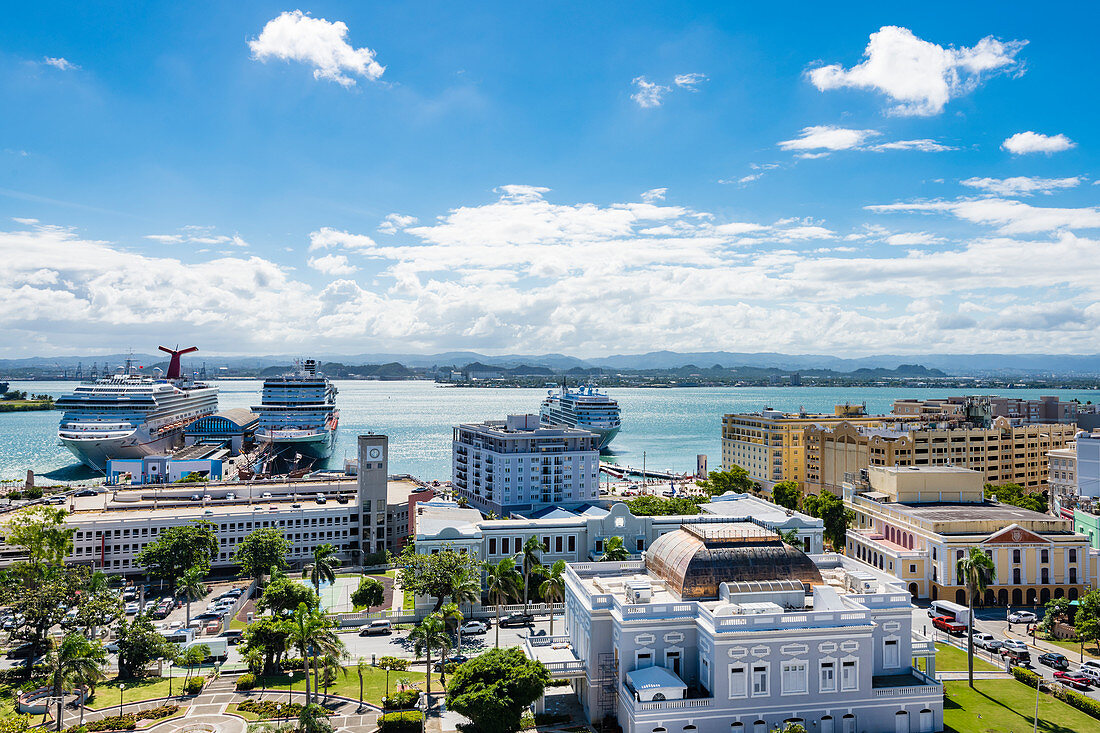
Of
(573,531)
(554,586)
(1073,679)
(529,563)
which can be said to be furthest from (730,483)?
(1073,679)

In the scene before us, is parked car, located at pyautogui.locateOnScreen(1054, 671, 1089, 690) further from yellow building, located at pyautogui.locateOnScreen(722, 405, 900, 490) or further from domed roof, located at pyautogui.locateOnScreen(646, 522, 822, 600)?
yellow building, located at pyautogui.locateOnScreen(722, 405, 900, 490)

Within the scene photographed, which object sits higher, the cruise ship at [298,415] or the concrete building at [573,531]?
the cruise ship at [298,415]

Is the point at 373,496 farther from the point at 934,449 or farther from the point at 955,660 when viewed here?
the point at 934,449

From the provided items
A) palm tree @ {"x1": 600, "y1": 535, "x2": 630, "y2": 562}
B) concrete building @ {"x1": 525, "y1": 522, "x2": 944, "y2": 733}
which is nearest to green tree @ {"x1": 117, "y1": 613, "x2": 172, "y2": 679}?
concrete building @ {"x1": 525, "y1": 522, "x2": 944, "y2": 733}

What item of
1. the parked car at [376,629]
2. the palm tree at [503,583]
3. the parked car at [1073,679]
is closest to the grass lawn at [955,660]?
the parked car at [1073,679]

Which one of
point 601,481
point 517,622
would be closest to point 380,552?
point 517,622

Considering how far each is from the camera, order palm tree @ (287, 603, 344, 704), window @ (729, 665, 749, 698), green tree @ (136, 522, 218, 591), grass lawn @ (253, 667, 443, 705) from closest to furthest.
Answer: window @ (729, 665, 749, 698) < palm tree @ (287, 603, 344, 704) < grass lawn @ (253, 667, 443, 705) < green tree @ (136, 522, 218, 591)

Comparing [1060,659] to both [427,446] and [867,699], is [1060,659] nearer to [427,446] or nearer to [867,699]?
[867,699]

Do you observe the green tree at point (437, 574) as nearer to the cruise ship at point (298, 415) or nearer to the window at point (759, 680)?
the window at point (759, 680)
